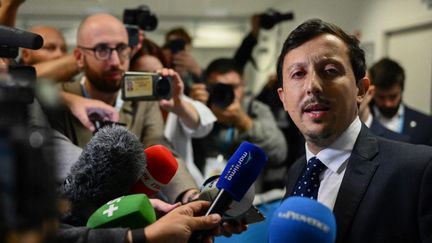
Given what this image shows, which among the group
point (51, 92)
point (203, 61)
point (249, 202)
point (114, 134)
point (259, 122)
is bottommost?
point (203, 61)

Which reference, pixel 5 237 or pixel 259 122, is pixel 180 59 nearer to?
pixel 259 122

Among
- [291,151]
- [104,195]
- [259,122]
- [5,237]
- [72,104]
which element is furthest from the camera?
[291,151]

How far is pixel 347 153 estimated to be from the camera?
38.8 inches

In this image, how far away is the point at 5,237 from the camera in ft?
1.54

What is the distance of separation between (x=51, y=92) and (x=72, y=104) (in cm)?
87

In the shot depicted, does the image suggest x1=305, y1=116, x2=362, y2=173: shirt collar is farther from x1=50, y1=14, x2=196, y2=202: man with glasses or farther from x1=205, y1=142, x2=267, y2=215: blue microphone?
x1=50, y1=14, x2=196, y2=202: man with glasses

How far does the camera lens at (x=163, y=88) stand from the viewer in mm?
1420

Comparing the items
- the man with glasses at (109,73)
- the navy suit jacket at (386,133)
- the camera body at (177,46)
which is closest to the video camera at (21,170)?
the man with glasses at (109,73)

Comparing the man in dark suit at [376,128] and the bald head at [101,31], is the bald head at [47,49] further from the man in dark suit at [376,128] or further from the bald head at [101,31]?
the man in dark suit at [376,128]

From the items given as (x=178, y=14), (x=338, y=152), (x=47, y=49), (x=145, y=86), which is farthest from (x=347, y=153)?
(x=178, y=14)

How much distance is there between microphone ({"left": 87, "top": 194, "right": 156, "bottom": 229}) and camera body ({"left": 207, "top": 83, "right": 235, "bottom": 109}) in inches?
46.0


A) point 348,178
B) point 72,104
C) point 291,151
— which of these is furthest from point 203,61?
point 348,178

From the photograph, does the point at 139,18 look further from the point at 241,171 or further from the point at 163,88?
the point at 241,171

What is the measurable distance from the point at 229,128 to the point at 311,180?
109 centimetres
